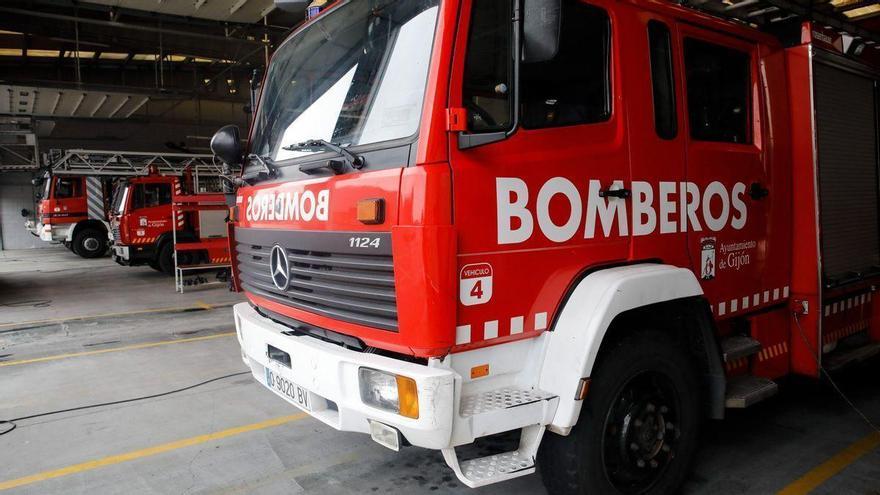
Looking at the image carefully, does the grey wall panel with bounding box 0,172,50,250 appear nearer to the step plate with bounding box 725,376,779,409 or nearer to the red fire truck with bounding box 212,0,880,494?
the red fire truck with bounding box 212,0,880,494

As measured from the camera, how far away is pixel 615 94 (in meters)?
2.65

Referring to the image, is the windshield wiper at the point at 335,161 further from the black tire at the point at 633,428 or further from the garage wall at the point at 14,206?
the garage wall at the point at 14,206

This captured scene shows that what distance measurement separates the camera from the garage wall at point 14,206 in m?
23.8

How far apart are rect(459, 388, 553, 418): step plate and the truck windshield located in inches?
41.2

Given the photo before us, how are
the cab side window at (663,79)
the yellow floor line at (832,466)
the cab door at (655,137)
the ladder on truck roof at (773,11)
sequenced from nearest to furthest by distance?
1. the cab door at (655,137)
2. the cab side window at (663,79)
3. the yellow floor line at (832,466)
4. the ladder on truck roof at (773,11)

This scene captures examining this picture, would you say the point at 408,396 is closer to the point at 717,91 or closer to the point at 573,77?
the point at 573,77

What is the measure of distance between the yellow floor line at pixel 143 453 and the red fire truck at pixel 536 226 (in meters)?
1.01

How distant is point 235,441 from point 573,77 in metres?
3.06

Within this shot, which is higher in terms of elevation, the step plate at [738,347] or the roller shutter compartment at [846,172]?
the roller shutter compartment at [846,172]

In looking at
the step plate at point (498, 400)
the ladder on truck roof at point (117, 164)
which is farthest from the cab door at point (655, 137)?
the ladder on truck roof at point (117, 164)

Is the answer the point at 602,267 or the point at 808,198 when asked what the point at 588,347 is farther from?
the point at 808,198

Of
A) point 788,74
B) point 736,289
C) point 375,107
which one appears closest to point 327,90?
Answer: point 375,107

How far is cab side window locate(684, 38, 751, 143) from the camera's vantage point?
10.1ft

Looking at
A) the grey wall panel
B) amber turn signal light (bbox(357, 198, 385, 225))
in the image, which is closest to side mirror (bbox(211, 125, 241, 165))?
amber turn signal light (bbox(357, 198, 385, 225))
